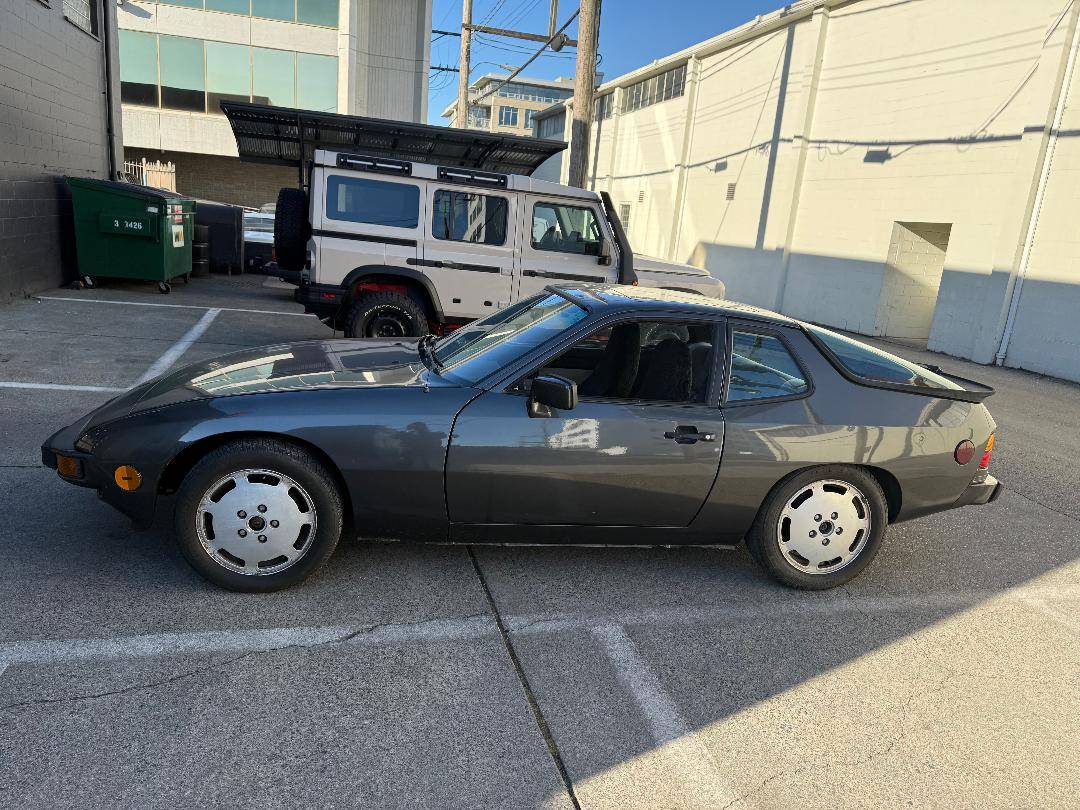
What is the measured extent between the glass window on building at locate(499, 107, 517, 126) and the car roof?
90963 millimetres

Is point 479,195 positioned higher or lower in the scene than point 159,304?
higher

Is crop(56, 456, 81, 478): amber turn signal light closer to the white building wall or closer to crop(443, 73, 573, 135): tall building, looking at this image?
the white building wall

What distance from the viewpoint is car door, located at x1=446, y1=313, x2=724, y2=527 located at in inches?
139

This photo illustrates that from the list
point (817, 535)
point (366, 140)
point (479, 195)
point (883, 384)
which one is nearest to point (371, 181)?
point (479, 195)

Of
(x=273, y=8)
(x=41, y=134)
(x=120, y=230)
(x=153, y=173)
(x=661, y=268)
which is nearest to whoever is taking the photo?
(x=661, y=268)

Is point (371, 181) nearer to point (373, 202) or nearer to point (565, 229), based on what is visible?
point (373, 202)

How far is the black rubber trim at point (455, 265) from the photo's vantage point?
8.32 meters

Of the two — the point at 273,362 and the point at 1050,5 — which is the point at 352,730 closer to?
the point at 273,362

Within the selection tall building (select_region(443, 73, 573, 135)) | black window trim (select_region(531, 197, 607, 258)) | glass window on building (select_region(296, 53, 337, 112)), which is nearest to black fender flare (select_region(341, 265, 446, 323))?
black window trim (select_region(531, 197, 607, 258))

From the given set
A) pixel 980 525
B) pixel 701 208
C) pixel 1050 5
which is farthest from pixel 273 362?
pixel 701 208

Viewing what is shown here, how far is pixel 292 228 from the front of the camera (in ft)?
27.6

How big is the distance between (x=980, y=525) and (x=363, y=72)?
26493mm

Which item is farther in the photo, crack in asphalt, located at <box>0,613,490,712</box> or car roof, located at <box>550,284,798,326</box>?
car roof, located at <box>550,284,798,326</box>

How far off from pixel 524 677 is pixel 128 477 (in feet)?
6.10
